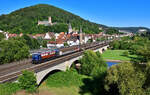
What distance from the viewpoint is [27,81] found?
83.8 feet

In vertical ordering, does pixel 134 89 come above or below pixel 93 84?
above

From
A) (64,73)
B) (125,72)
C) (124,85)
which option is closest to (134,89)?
(124,85)

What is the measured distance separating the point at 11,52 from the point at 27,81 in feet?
67.4

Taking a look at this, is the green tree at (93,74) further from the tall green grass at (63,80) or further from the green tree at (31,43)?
the green tree at (31,43)

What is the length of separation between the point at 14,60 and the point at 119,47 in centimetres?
8434

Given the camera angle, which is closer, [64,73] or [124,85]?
[124,85]

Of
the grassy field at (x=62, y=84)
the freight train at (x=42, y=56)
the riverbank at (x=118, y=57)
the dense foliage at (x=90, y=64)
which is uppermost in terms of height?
the freight train at (x=42, y=56)

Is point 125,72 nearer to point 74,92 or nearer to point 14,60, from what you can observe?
point 74,92

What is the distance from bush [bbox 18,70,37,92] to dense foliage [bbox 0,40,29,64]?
18964 mm

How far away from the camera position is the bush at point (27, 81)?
25.7 metres

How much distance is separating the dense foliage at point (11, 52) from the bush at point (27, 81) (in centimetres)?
1896

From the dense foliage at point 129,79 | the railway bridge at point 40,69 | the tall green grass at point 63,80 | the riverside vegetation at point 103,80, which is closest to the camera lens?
the dense foliage at point 129,79

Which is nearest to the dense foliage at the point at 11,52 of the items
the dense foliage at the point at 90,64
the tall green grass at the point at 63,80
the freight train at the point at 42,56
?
the freight train at the point at 42,56

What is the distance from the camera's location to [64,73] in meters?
39.4
